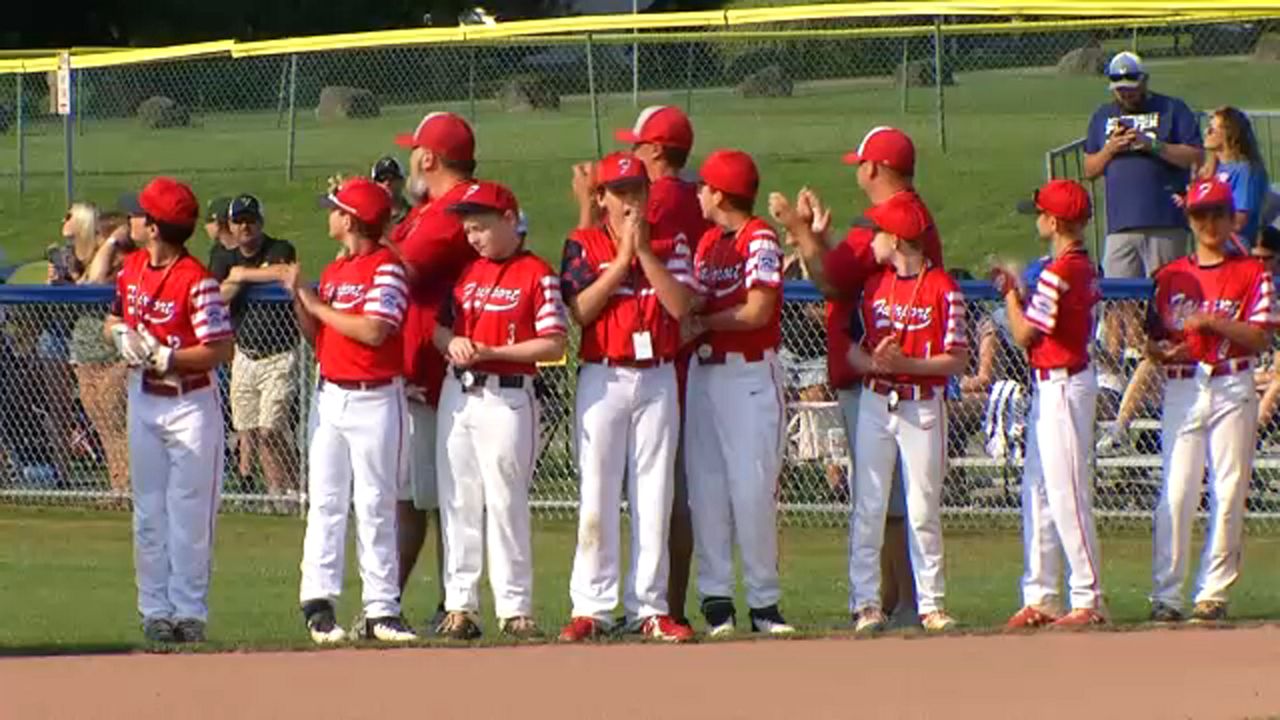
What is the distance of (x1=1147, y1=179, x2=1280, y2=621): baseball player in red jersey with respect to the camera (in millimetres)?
10914

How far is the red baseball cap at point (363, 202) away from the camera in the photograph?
404 inches

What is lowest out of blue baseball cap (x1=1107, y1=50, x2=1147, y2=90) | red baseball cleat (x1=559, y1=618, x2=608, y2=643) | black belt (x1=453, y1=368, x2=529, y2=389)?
red baseball cleat (x1=559, y1=618, x2=608, y2=643)

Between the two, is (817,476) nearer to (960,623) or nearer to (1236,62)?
(960,623)

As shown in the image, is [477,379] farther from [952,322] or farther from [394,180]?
[394,180]

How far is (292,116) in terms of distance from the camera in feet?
82.4

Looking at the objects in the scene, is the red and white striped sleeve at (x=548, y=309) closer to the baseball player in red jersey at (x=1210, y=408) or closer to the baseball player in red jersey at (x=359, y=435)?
the baseball player in red jersey at (x=359, y=435)

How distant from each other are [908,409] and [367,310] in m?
2.19

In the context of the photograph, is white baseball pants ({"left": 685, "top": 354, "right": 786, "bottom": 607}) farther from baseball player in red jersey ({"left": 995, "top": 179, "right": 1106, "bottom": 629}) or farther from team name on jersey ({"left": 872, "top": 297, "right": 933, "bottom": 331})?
baseball player in red jersey ({"left": 995, "top": 179, "right": 1106, "bottom": 629})

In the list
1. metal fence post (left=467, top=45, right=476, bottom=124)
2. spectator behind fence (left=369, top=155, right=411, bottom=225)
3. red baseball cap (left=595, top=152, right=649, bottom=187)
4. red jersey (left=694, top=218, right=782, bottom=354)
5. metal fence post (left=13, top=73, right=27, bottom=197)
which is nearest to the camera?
red baseball cap (left=595, top=152, right=649, bottom=187)

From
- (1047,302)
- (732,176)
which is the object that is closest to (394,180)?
(732,176)

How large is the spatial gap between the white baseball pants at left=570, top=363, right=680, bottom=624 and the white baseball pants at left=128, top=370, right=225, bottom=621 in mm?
1542

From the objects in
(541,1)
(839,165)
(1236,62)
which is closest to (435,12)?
(541,1)

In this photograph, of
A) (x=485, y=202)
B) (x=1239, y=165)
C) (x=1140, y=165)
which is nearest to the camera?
(x=485, y=202)

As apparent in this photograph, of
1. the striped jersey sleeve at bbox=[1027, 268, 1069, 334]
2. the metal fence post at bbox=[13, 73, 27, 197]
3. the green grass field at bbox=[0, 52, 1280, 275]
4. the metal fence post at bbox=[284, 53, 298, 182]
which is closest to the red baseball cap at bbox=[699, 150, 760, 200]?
the striped jersey sleeve at bbox=[1027, 268, 1069, 334]
